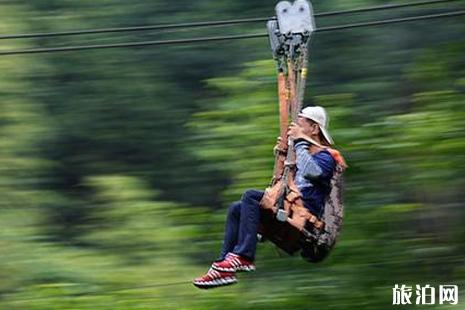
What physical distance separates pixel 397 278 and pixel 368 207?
0.55 meters

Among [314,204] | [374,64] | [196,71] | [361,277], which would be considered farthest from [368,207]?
[196,71]

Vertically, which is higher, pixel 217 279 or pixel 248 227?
pixel 248 227

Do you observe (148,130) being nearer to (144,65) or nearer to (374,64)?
(144,65)

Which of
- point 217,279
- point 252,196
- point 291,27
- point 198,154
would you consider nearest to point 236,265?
point 217,279

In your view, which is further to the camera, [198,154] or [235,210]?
[198,154]

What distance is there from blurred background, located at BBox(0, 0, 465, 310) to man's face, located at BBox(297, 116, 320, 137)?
2.00 metres

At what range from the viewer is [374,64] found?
360 inches

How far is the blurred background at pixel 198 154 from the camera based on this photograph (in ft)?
27.7

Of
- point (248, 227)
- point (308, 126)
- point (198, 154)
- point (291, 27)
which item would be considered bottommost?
point (248, 227)

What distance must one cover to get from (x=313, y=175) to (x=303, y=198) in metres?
0.15

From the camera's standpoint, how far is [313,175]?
20.0 feet

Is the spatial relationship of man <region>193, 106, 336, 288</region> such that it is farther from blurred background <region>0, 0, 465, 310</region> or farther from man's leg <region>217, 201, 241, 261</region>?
blurred background <region>0, 0, 465, 310</region>

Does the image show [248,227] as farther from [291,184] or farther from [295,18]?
[295,18]

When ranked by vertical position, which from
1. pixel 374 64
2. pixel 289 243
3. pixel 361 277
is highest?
pixel 374 64
